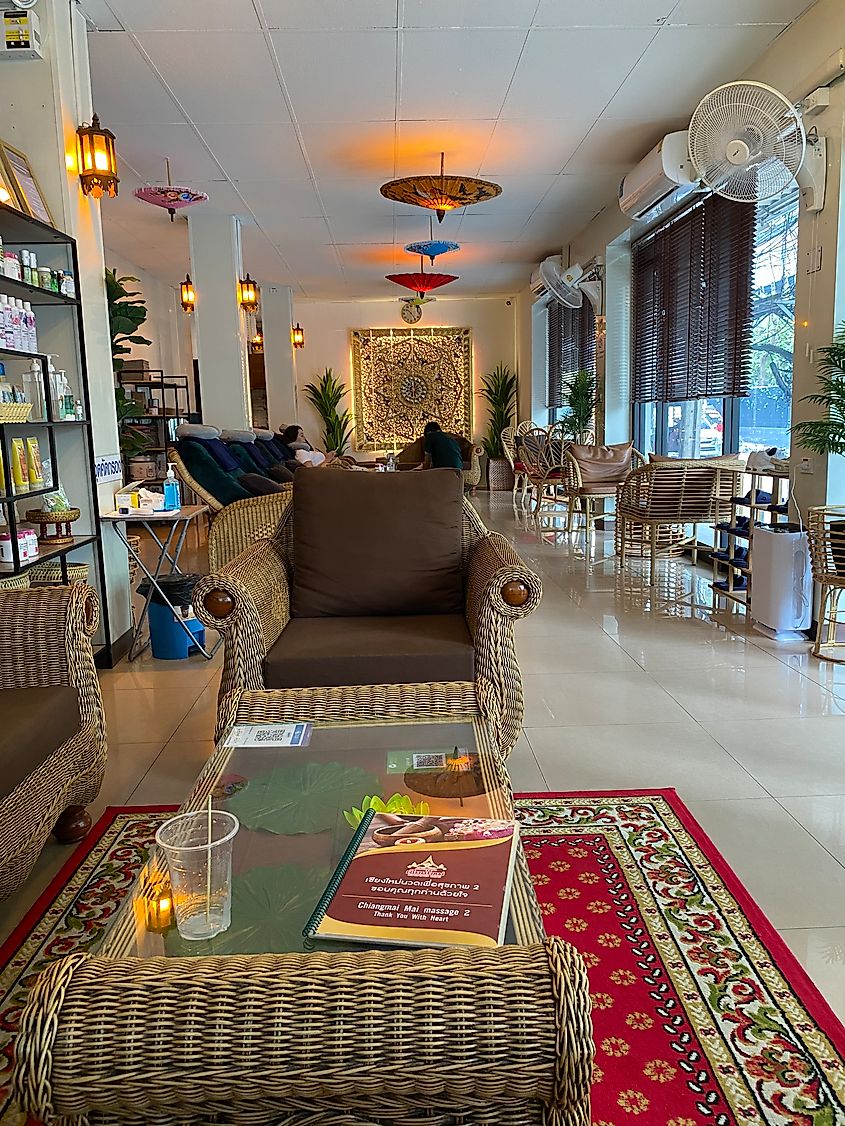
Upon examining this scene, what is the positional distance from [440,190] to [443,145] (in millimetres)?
596

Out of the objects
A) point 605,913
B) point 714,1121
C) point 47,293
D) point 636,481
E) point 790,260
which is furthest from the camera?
point 636,481

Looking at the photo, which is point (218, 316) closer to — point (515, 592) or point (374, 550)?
point (374, 550)

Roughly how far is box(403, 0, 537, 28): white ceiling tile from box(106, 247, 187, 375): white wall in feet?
23.7

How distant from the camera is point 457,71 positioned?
16.6 ft

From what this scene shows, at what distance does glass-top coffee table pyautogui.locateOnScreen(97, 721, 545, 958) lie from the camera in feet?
4.17

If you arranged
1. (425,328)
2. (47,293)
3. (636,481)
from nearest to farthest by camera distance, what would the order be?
1. (47,293)
2. (636,481)
3. (425,328)

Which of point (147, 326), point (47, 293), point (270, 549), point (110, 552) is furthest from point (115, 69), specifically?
point (147, 326)

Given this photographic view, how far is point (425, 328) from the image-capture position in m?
14.8

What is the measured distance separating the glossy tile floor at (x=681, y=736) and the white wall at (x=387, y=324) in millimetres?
10263

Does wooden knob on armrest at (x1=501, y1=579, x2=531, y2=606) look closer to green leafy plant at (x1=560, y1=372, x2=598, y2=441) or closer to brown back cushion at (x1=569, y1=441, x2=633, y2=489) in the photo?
brown back cushion at (x1=569, y1=441, x2=633, y2=489)

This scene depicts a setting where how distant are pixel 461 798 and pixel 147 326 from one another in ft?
38.0

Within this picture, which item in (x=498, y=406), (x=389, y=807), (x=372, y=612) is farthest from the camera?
(x=498, y=406)

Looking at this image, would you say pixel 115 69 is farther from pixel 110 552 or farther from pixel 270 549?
pixel 270 549

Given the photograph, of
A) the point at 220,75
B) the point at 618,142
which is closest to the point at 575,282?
the point at 618,142
